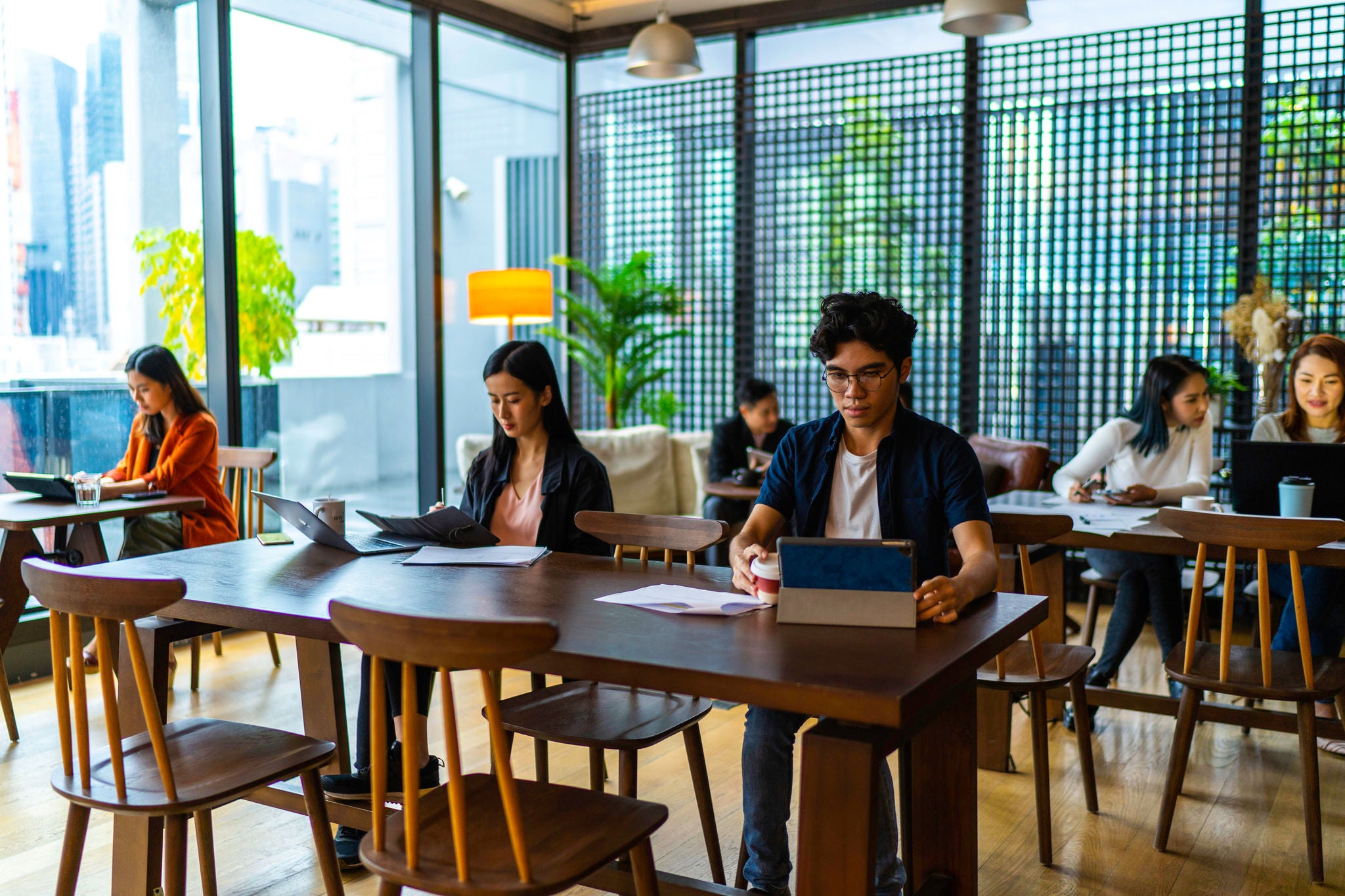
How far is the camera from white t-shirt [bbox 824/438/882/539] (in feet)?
7.98

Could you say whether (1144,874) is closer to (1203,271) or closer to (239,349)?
(1203,271)

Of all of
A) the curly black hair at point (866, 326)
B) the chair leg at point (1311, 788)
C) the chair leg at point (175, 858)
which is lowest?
the chair leg at point (1311, 788)

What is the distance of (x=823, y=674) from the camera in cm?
165

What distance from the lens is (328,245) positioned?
5535 millimetres

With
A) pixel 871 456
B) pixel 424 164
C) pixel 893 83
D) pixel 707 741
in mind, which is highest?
pixel 893 83

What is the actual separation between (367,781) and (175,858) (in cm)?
77

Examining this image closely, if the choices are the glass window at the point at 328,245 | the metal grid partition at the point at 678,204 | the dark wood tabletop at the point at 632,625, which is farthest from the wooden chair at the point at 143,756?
the metal grid partition at the point at 678,204

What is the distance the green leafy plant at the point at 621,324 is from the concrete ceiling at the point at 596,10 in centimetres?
138

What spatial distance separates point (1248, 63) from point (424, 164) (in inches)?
159

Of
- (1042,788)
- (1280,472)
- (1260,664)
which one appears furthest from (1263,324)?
(1042,788)

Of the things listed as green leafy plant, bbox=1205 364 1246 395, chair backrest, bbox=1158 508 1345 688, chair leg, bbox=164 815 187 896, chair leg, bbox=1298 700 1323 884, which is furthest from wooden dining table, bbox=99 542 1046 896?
green leafy plant, bbox=1205 364 1246 395

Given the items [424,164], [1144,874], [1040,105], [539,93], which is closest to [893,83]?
[1040,105]

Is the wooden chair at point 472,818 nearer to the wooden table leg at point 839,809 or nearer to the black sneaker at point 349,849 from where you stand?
the wooden table leg at point 839,809

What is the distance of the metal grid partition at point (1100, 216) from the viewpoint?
5504mm
